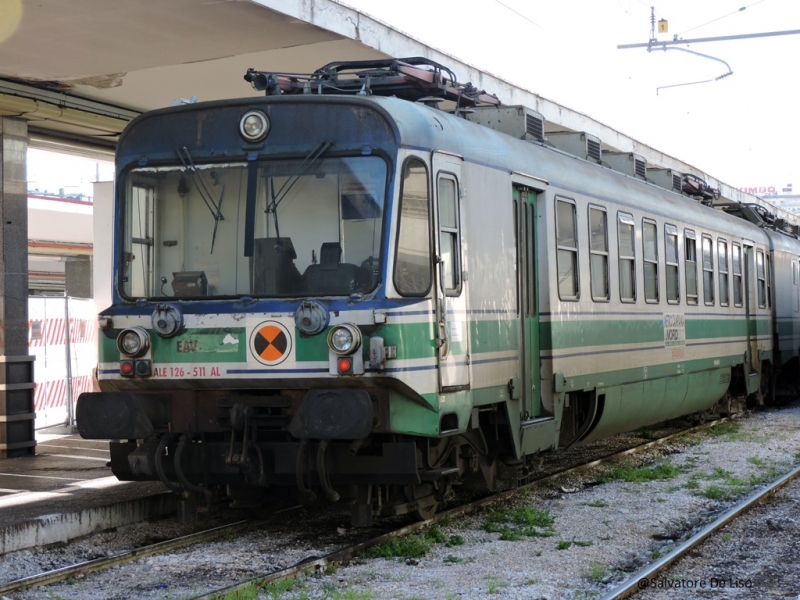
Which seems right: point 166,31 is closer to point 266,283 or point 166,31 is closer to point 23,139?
point 23,139

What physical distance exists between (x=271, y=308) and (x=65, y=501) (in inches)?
113

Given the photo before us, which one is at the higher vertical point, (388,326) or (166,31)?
(166,31)

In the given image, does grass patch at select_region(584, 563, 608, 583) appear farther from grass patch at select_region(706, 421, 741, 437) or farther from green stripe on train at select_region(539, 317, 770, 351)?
grass patch at select_region(706, 421, 741, 437)

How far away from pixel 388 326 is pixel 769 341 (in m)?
13.3

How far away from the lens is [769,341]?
19.5 m

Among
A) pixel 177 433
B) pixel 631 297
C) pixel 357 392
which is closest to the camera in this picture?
pixel 357 392

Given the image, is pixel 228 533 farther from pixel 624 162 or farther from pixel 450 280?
pixel 624 162

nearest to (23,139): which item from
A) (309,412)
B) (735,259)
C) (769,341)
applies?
(309,412)

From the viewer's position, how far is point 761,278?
18.9 m

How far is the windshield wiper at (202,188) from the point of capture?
27.7 feet

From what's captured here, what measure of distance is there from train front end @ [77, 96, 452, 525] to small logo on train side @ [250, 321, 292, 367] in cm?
1

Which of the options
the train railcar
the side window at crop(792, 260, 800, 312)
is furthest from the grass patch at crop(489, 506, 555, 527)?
the side window at crop(792, 260, 800, 312)

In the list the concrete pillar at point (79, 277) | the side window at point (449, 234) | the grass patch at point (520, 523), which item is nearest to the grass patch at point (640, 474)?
the grass patch at point (520, 523)

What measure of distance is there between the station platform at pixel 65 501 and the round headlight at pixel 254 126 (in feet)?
9.17
